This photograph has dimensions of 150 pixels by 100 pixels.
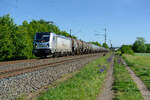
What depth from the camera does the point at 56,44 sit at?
23953 millimetres

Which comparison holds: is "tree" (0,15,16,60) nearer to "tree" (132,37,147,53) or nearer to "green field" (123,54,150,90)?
"green field" (123,54,150,90)

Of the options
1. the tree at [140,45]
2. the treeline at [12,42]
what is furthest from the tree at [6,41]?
the tree at [140,45]

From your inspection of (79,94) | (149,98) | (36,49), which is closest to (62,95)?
(79,94)

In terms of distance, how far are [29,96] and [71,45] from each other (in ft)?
93.8

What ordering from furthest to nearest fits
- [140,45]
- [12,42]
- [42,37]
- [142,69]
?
[140,45] → [12,42] → [42,37] → [142,69]

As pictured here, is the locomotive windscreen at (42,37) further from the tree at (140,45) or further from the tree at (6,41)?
the tree at (140,45)

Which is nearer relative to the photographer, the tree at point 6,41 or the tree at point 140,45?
the tree at point 6,41

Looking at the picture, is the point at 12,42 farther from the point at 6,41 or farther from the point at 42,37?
the point at 42,37

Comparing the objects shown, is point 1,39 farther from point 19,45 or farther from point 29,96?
point 29,96

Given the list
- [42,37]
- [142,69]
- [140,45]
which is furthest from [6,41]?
[140,45]

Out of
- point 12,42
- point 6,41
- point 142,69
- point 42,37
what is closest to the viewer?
point 142,69

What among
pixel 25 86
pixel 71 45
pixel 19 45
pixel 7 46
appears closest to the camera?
pixel 25 86

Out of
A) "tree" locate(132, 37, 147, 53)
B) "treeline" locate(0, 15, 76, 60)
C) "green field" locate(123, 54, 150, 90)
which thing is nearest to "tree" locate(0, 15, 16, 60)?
"treeline" locate(0, 15, 76, 60)

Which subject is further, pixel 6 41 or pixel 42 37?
pixel 6 41
